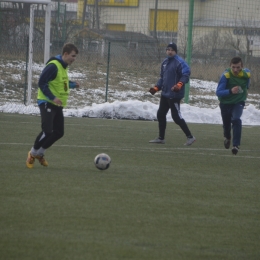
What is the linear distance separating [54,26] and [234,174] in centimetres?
1714

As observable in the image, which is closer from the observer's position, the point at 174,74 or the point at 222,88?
the point at 222,88

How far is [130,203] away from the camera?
7.25 m

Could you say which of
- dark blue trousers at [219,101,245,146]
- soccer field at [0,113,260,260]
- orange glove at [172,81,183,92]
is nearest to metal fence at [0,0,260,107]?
orange glove at [172,81,183,92]

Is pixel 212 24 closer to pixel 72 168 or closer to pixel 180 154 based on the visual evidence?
pixel 180 154

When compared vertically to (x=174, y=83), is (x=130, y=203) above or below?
below

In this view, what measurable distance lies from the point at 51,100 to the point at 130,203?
2.58 meters

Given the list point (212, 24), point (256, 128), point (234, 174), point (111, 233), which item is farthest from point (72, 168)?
point (212, 24)

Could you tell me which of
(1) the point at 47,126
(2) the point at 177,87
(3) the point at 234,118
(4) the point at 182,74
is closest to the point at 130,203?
(1) the point at 47,126

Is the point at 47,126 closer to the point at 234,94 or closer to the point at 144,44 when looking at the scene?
the point at 234,94

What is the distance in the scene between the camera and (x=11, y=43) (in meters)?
23.5

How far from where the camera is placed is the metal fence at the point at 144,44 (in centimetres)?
2533

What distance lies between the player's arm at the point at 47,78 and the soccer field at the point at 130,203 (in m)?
1.02

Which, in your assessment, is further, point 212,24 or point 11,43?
point 212,24

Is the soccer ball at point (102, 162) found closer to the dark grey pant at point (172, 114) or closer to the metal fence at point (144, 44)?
the dark grey pant at point (172, 114)
